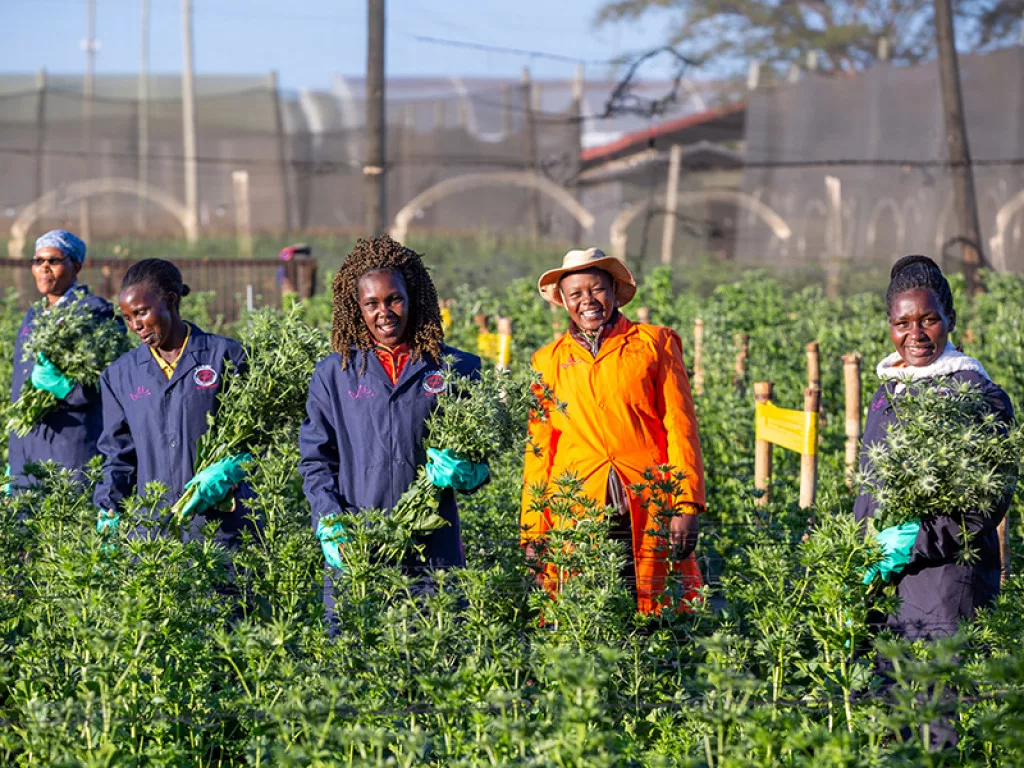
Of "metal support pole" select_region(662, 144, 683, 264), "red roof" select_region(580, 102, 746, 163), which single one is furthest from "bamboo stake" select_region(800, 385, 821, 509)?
"red roof" select_region(580, 102, 746, 163)

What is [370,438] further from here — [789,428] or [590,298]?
[789,428]

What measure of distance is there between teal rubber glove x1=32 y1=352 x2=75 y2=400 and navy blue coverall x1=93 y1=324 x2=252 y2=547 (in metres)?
0.88

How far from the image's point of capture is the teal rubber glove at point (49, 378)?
5324 mm

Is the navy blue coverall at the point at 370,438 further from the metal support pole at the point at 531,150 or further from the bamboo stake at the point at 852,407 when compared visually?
the metal support pole at the point at 531,150

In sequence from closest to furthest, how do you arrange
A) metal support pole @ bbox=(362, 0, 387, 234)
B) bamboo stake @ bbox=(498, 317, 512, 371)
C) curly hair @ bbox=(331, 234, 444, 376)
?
1. curly hair @ bbox=(331, 234, 444, 376)
2. bamboo stake @ bbox=(498, 317, 512, 371)
3. metal support pole @ bbox=(362, 0, 387, 234)

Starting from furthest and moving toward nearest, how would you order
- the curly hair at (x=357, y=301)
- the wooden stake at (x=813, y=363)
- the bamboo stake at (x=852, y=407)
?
the wooden stake at (x=813, y=363)
the bamboo stake at (x=852, y=407)
the curly hair at (x=357, y=301)

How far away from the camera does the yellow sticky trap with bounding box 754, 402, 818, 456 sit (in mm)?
5637

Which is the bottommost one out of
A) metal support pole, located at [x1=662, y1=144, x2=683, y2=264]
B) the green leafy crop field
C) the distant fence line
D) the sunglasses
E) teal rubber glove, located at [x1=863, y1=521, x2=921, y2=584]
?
the green leafy crop field

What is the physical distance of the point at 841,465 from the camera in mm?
7047

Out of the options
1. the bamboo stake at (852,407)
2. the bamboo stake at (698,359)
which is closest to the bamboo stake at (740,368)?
the bamboo stake at (698,359)

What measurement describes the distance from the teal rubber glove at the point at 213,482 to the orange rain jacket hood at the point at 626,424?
93 cm

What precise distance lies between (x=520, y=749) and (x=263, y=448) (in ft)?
7.25

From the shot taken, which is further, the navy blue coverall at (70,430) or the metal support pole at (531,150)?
the metal support pole at (531,150)

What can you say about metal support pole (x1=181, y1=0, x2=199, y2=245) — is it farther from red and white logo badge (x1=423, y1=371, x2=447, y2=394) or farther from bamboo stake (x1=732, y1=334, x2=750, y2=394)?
red and white logo badge (x1=423, y1=371, x2=447, y2=394)
